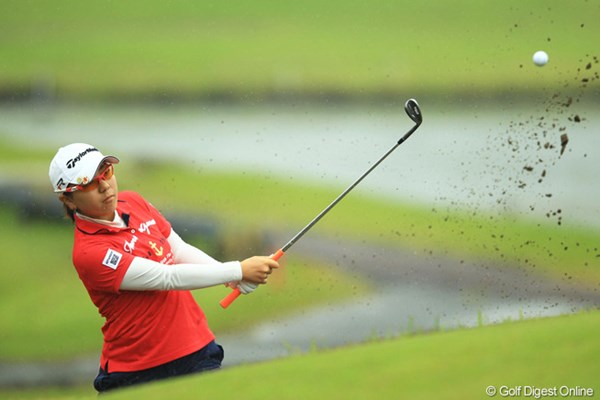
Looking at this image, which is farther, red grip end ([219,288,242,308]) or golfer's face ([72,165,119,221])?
red grip end ([219,288,242,308])

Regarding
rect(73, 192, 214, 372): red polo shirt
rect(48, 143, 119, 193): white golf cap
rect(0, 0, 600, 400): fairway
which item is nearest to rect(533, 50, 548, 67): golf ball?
rect(0, 0, 600, 400): fairway

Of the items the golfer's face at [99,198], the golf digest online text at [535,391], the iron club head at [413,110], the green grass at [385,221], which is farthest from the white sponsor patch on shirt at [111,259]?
the green grass at [385,221]

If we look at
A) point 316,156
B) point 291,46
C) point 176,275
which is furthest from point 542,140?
point 176,275

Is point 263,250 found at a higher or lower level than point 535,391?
higher

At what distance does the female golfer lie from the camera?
2.45 meters

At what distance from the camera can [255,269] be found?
255cm

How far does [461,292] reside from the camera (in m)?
4.01

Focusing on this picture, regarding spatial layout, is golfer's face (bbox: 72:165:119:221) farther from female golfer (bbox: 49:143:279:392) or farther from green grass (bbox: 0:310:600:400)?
green grass (bbox: 0:310:600:400)

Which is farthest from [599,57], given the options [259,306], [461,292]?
[259,306]

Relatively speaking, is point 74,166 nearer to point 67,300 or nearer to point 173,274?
point 173,274

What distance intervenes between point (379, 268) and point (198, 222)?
82 cm

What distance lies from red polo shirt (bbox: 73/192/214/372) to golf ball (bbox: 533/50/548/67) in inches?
81.4

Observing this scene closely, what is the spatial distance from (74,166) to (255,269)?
0.54 meters

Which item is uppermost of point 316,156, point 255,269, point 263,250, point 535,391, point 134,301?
point 316,156
